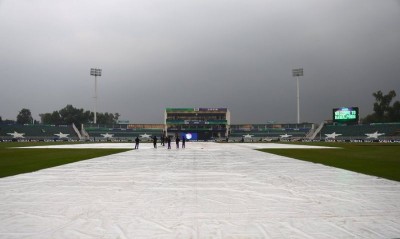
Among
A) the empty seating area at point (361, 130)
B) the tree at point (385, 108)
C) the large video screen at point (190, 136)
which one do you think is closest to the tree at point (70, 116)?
the large video screen at point (190, 136)

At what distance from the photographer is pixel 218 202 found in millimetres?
8672

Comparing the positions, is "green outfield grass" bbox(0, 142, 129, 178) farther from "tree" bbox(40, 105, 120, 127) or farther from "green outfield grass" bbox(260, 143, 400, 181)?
"tree" bbox(40, 105, 120, 127)

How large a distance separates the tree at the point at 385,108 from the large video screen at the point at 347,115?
176 ft

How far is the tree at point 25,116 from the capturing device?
17712 cm

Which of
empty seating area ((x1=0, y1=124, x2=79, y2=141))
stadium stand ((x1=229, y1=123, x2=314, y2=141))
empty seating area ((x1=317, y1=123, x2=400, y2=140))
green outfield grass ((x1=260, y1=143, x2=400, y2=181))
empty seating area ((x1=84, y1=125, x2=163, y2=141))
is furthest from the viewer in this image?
empty seating area ((x1=84, y1=125, x2=163, y2=141))

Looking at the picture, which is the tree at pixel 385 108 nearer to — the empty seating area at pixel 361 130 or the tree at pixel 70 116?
the empty seating area at pixel 361 130

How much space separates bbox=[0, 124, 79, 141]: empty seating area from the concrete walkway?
97.4 metres

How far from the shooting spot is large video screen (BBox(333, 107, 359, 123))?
79.2 m

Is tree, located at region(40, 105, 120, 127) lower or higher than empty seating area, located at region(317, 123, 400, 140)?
higher

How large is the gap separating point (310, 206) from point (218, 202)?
2.35 metres

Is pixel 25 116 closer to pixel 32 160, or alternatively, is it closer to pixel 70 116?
pixel 70 116

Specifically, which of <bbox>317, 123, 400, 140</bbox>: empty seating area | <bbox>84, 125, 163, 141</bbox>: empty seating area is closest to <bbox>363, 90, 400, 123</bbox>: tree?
<bbox>317, 123, 400, 140</bbox>: empty seating area

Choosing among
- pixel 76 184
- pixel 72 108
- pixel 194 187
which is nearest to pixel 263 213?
pixel 194 187

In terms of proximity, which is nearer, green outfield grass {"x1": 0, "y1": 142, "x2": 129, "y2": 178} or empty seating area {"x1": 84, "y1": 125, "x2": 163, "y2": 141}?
green outfield grass {"x1": 0, "y1": 142, "x2": 129, "y2": 178}
